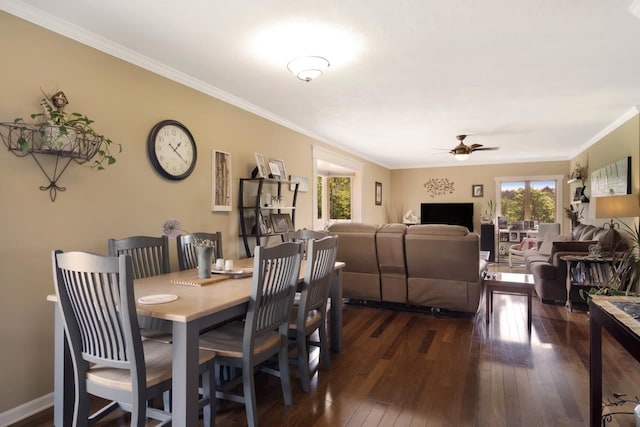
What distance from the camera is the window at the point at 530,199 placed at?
27.3 feet

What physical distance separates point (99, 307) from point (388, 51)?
253 cm

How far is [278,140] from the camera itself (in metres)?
4.76

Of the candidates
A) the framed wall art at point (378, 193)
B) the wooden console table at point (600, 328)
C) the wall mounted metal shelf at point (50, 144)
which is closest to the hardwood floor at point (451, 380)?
the wooden console table at point (600, 328)

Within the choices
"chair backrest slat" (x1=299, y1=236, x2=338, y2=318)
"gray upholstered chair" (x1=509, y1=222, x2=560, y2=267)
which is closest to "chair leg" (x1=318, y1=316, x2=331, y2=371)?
"chair backrest slat" (x1=299, y1=236, x2=338, y2=318)

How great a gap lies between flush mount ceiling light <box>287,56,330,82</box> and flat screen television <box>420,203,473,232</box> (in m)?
7.20

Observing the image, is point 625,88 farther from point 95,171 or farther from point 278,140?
point 95,171

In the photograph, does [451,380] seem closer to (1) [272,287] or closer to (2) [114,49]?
(1) [272,287]

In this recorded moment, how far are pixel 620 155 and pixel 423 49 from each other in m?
3.87

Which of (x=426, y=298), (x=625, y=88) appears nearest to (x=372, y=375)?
(x=426, y=298)

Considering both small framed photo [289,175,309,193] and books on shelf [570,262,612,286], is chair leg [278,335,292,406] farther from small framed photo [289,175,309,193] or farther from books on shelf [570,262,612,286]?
books on shelf [570,262,612,286]

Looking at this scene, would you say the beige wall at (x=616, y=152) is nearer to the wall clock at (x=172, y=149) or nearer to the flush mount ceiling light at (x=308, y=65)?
the flush mount ceiling light at (x=308, y=65)

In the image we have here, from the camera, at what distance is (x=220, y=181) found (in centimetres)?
375

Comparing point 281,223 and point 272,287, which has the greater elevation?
point 281,223

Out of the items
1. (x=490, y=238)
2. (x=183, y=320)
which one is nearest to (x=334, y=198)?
(x=490, y=238)
